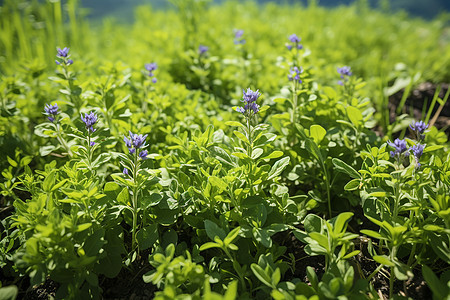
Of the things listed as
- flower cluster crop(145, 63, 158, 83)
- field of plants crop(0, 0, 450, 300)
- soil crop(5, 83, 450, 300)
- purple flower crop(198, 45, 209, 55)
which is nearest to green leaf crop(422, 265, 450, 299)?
field of plants crop(0, 0, 450, 300)

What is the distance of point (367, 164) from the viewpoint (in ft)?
5.26

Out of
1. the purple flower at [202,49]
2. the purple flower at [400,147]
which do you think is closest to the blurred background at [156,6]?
the purple flower at [202,49]

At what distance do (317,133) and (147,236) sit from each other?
38.4 inches

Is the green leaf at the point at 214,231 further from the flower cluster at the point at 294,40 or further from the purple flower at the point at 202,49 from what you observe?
the purple flower at the point at 202,49

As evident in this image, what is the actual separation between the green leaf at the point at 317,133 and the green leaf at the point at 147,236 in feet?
2.98

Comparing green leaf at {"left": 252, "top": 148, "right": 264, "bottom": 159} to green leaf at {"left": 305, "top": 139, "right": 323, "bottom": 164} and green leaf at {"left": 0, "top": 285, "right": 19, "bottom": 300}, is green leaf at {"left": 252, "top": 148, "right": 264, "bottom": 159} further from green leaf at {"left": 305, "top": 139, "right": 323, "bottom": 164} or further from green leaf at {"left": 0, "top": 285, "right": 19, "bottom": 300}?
green leaf at {"left": 0, "top": 285, "right": 19, "bottom": 300}

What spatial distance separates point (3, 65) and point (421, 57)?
4732mm

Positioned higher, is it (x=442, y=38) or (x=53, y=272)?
(x=442, y=38)

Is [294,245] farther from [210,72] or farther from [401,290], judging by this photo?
[210,72]

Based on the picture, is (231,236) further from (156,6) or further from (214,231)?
(156,6)

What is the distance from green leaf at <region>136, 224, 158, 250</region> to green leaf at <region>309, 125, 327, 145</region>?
2.98 ft

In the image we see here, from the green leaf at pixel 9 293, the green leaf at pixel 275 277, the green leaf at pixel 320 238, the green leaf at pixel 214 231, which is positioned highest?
the green leaf at pixel 320 238

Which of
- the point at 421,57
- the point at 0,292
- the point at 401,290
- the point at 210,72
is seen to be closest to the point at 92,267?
the point at 0,292

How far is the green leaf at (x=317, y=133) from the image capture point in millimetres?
1728
